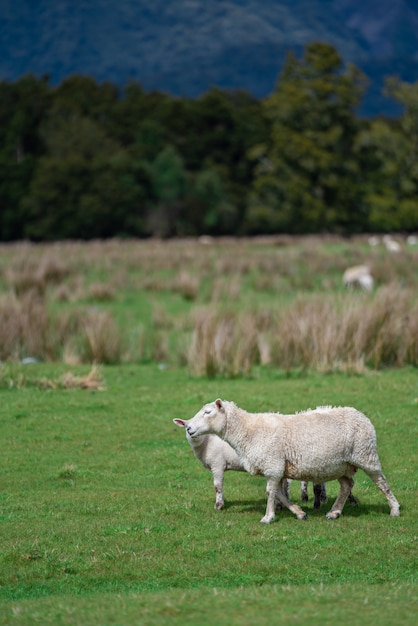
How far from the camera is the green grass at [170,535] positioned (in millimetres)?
5980

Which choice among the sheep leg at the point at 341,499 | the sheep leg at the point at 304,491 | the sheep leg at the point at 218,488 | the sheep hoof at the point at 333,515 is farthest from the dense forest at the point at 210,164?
the sheep hoof at the point at 333,515

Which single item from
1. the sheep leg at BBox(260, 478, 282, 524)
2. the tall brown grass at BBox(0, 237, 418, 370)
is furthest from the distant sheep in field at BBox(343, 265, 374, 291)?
the sheep leg at BBox(260, 478, 282, 524)

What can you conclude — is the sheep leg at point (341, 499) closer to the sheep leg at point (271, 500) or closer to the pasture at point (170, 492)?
the pasture at point (170, 492)

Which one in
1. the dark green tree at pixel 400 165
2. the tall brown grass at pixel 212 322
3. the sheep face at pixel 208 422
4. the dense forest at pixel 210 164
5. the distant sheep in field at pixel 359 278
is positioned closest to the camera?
the sheep face at pixel 208 422

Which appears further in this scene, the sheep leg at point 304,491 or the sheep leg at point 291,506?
the sheep leg at point 304,491

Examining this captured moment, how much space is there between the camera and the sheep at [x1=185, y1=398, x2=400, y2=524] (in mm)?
7855

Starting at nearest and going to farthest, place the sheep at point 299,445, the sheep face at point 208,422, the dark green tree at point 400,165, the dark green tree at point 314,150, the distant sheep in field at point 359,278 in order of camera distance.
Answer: the sheep at point 299,445
the sheep face at point 208,422
the distant sheep in field at point 359,278
the dark green tree at point 400,165
the dark green tree at point 314,150

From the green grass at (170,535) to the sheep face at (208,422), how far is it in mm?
736

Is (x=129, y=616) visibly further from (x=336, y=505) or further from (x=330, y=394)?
(x=330, y=394)

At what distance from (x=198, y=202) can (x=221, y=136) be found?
24.7 ft

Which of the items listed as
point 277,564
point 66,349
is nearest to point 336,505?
point 277,564

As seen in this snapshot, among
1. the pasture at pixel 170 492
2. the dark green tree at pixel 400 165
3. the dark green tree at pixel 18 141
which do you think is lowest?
the dark green tree at pixel 18 141

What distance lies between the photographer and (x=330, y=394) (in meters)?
13.1

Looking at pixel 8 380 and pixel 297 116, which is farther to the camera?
pixel 297 116
